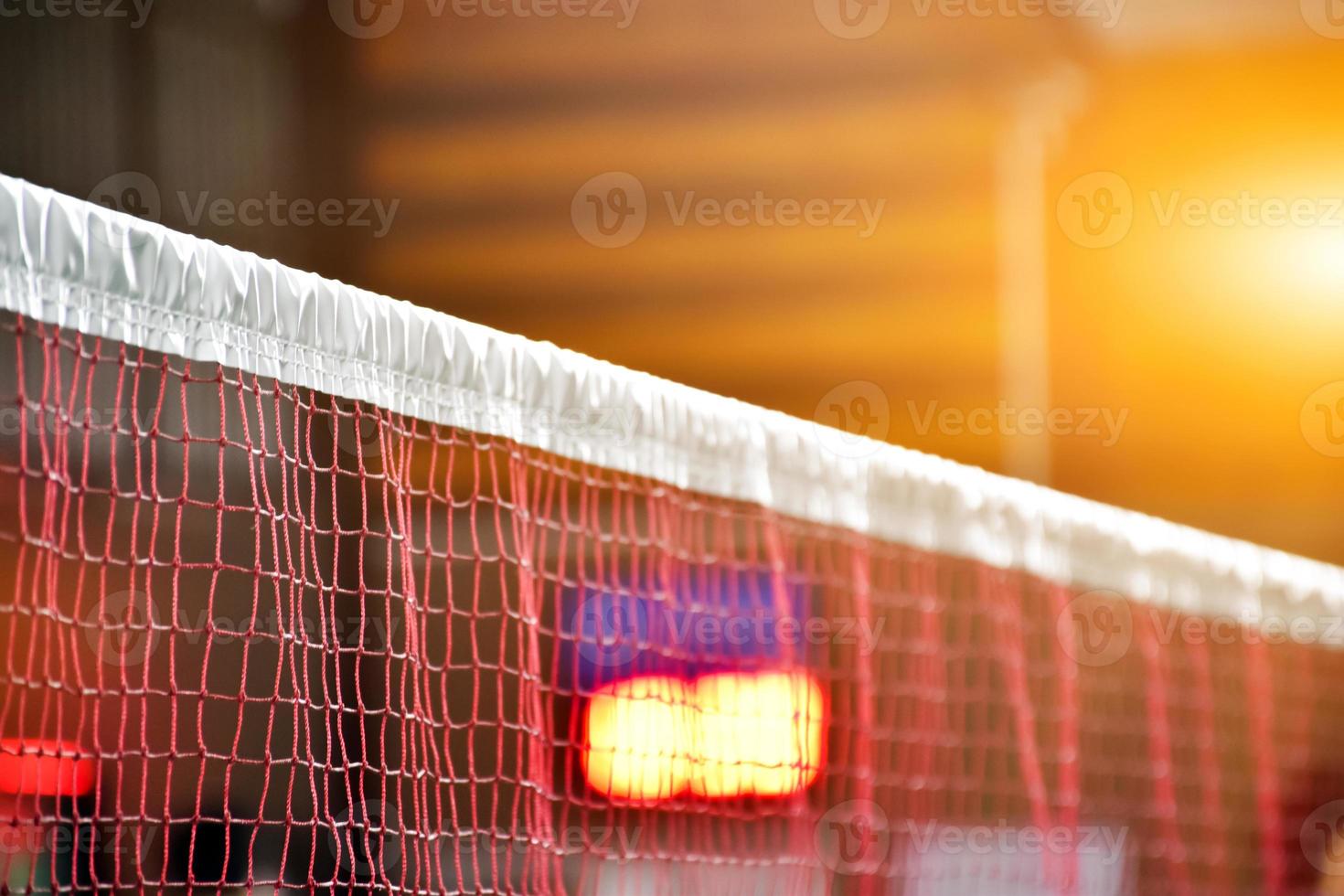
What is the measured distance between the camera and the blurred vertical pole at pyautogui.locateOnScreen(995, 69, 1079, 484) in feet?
18.6

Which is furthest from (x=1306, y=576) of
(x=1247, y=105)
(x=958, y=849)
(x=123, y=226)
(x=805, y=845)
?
(x=1247, y=105)

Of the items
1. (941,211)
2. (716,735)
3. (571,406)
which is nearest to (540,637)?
(716,735)

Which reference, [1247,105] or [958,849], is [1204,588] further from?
[1247,105]

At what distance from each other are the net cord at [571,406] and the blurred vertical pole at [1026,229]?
3121 mm

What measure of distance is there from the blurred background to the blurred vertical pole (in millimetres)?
10

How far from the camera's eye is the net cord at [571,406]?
1.17m

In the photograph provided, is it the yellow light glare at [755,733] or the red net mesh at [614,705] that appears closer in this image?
the red net mesh at [614,705]

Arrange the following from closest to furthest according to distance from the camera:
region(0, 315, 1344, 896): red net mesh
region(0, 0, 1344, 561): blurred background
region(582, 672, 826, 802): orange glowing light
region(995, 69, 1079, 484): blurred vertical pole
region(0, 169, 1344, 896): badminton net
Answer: region(0, 169, 1344, 896): badminton net
region(0, 315, 1344, 896): red net mesh
region(582, 672, 826, 802): orange glowing light
region(0, 0, 1344, 561): blurred background
region(995, 69, 1079, 484): blurred vertical pole

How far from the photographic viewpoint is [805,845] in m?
2.14

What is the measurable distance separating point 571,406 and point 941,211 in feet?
14.4

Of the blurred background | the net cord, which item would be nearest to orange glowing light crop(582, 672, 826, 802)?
the net cord

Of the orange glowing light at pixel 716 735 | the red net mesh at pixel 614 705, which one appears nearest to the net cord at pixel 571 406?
the red net mesh at pixel 614 705

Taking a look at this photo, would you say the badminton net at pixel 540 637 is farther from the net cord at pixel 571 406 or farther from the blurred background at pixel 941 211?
the blurred background at pixel 941 211

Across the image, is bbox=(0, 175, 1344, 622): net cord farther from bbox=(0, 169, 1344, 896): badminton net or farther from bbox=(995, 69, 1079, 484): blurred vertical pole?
bbox=(995, 69, 1079, 484): blurred vertical pole
